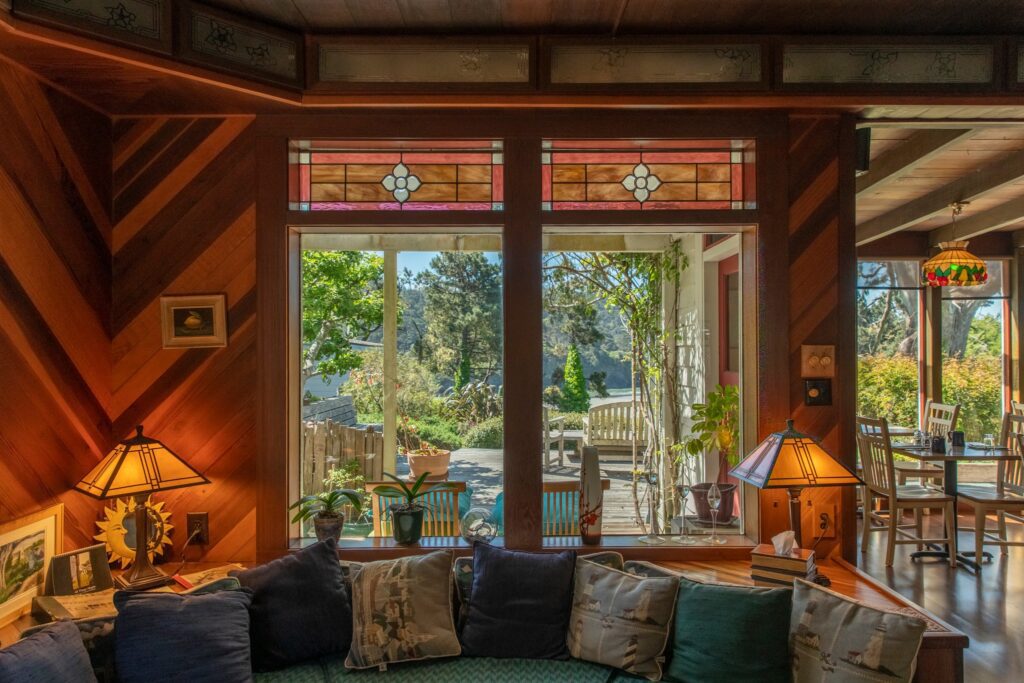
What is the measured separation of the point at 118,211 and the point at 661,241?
11.3 feet

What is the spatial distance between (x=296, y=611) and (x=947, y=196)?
18.7 ft

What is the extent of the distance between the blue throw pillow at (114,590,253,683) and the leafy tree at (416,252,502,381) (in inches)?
68.5

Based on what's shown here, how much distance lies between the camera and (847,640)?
6.61ft

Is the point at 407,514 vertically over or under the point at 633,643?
over

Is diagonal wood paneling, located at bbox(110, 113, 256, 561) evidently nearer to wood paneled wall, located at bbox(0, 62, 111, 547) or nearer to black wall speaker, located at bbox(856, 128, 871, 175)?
wood paneled wall, located at bbox(0, 62, 111, 547)

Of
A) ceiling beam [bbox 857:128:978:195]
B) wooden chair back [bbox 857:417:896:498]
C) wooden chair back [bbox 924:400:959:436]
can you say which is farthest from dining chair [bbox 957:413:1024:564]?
ceiling beam [bbox 857:128:978:195]

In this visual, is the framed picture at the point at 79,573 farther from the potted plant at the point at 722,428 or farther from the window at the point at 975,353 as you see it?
the window at the point at 975,353

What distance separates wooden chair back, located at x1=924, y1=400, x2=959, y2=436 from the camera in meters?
5.38

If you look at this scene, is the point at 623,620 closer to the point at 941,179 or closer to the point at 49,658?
the point at 49,658

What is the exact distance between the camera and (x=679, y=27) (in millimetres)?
2682

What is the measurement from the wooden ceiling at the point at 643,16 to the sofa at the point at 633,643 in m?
2.25

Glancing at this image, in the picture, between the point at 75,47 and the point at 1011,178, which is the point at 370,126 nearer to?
the point at 75,47

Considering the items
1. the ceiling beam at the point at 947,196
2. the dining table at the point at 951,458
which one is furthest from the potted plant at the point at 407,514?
the ceiling beam at the point at 947,196

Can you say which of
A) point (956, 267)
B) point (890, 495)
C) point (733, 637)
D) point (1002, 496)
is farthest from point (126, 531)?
point (956, 267)
